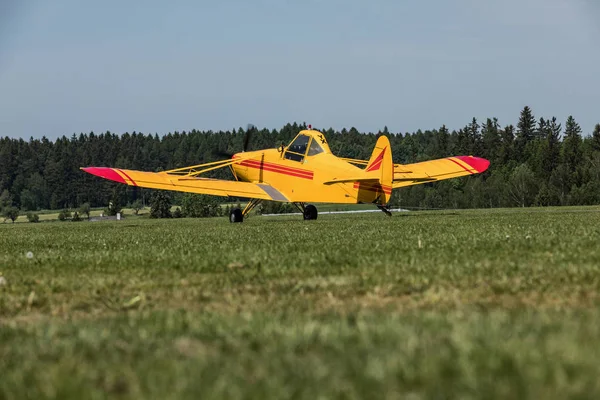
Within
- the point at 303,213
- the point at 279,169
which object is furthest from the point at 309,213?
the point at 279,169

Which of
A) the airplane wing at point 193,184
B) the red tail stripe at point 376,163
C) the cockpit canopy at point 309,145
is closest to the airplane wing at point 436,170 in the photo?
the red tail stripe at point 376,163

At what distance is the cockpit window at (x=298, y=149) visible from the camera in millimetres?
29078

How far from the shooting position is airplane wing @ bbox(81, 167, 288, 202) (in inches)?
1204

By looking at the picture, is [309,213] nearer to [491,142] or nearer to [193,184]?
[193,184]

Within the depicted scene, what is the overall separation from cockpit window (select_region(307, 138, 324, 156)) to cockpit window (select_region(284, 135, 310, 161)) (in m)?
0.22

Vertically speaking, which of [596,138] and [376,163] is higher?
[596,138]

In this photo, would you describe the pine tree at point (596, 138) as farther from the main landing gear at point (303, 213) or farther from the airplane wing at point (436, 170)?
the main landing gear at point (303, 213)

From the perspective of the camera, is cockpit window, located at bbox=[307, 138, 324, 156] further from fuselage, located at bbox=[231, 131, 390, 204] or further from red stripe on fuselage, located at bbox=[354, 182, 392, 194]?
red stripe on fuselage, located at bbox=[354, 182, 392, 194]

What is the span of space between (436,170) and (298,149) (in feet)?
19.5

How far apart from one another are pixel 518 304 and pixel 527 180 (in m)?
122

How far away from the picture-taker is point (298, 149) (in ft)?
97.0

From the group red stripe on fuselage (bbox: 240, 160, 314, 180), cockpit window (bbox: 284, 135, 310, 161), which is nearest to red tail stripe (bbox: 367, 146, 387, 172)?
red stripe on fuselage (bbox: 240, 160, 314, 180)

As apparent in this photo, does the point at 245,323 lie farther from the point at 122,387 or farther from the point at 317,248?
the point at 317,248

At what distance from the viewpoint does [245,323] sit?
4855 millimetres
